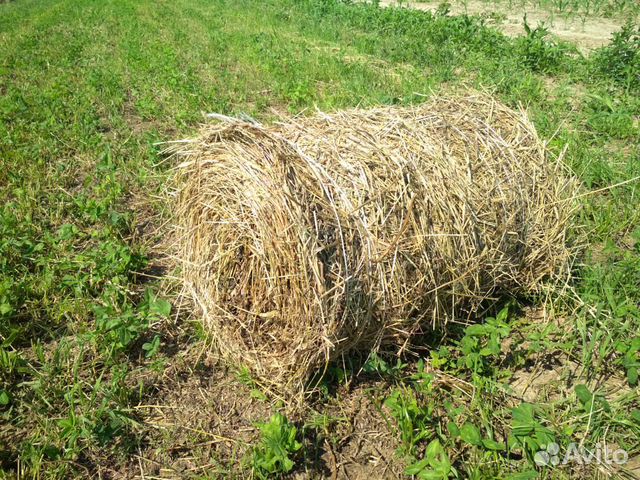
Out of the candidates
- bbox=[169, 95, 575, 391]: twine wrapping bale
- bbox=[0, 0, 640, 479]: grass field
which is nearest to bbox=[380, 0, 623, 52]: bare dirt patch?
bbox=[0, 0, 640, 479]: grass field

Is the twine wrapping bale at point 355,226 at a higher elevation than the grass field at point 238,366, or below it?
higher

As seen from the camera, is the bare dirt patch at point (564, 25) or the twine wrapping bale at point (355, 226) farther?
the bare dirt patch at point (564, 25)

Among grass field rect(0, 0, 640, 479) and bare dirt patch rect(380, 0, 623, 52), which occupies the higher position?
bare dirt patch rect(380, 0, 623, 52)

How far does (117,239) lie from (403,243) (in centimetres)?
271

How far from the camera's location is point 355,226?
265 centimetres

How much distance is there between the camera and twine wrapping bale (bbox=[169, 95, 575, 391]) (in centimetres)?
257

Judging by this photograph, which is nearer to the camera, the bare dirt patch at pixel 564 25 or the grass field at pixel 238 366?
the grass field at pixel 238 366

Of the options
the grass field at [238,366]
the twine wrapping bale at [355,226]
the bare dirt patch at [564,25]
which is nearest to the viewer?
the grass field at [238,366]

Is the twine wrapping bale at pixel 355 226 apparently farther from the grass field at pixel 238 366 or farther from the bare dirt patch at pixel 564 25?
the bare dirt patch at pixel 564 25

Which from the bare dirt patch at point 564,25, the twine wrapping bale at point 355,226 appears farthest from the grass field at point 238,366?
the bare dirt patch at point 564,25

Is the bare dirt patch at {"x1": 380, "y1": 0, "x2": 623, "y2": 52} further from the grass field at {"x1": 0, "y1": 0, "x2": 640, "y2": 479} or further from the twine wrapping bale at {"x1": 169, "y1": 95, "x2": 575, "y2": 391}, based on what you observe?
the twine wrapping bale at {"x1": 169, "y1": 95, "x2": 575, "y2": 391}

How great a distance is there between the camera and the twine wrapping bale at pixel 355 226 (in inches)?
101

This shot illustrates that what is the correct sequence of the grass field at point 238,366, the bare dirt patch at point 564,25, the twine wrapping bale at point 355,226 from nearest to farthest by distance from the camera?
the grass field at point 238,366
the twine wrapping bale at point 355,226
the bare dirt patch at point 564,25

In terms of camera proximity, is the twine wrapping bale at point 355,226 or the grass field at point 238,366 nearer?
the grass field at point 238,366
